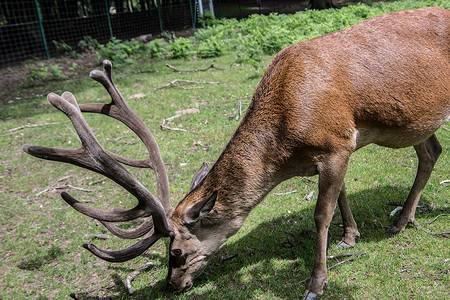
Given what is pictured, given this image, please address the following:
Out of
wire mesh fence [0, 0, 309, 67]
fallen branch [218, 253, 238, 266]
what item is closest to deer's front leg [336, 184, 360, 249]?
fallen branch [218, 253, 238, 266]

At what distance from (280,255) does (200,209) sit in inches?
50.8

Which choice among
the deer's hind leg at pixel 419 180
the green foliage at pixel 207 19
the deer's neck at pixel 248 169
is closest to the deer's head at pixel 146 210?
the deer's neck at pixel 248 169

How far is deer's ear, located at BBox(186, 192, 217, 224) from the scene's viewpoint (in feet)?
11.3

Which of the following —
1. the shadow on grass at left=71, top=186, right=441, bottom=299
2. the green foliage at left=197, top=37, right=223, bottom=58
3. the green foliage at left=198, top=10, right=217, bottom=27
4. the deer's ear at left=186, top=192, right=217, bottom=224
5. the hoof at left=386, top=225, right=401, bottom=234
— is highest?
the green foliage at left=198, top=10, right=217, bottom=27

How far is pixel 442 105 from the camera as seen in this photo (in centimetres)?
385

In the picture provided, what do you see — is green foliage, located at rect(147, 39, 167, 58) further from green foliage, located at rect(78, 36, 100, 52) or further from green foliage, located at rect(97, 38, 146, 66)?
green foliage, located at rect(78, 36, 100, 52)

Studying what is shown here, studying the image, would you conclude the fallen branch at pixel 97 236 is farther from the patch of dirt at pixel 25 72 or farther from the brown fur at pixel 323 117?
the patch of dirt at pixel 25 72

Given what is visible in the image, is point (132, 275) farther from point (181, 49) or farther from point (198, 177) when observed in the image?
point (181, 49)

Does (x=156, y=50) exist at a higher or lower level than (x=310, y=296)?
higher

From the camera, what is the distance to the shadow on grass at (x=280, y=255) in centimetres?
382

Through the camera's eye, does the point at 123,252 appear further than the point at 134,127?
No

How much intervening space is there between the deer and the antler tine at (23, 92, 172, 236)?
0.01 metres

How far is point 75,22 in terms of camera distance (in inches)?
622

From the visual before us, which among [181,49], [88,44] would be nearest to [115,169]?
[181,49]
